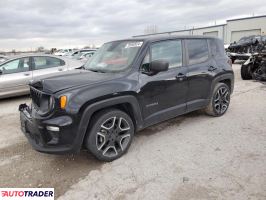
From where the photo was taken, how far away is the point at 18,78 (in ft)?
22.6

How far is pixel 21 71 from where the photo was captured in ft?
23.0

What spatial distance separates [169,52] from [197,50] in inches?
30.9

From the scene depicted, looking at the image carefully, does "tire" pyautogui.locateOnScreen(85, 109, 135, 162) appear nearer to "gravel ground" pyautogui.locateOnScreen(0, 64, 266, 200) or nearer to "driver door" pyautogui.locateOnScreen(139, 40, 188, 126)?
"gravel ground" pyautogui.locateOnScreen(0, 64, 266, 200)

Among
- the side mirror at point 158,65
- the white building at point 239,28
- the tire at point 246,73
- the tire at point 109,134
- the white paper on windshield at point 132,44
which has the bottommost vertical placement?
the tire at point 109,134

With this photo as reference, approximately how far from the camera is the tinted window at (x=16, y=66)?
6.88 meters

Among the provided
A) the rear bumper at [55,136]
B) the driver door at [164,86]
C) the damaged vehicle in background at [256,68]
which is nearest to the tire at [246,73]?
the damaged vehicle in background at [256,68]

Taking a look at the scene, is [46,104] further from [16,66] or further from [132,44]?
[16,66]

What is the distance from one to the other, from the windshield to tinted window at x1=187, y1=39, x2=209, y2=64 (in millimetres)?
1100

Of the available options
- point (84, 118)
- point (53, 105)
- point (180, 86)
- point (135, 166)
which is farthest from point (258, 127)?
point (53, 105)

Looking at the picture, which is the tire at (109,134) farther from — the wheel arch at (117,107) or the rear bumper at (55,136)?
the rear bumper at (55,136)

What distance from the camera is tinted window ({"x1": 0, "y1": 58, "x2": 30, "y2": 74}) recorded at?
688 centimetres

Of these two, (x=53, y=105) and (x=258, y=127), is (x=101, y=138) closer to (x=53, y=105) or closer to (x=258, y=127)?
(x=53, y=105)

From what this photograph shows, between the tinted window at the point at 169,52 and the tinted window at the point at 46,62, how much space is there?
15.6 feet

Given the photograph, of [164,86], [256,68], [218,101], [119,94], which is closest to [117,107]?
[119,94]
